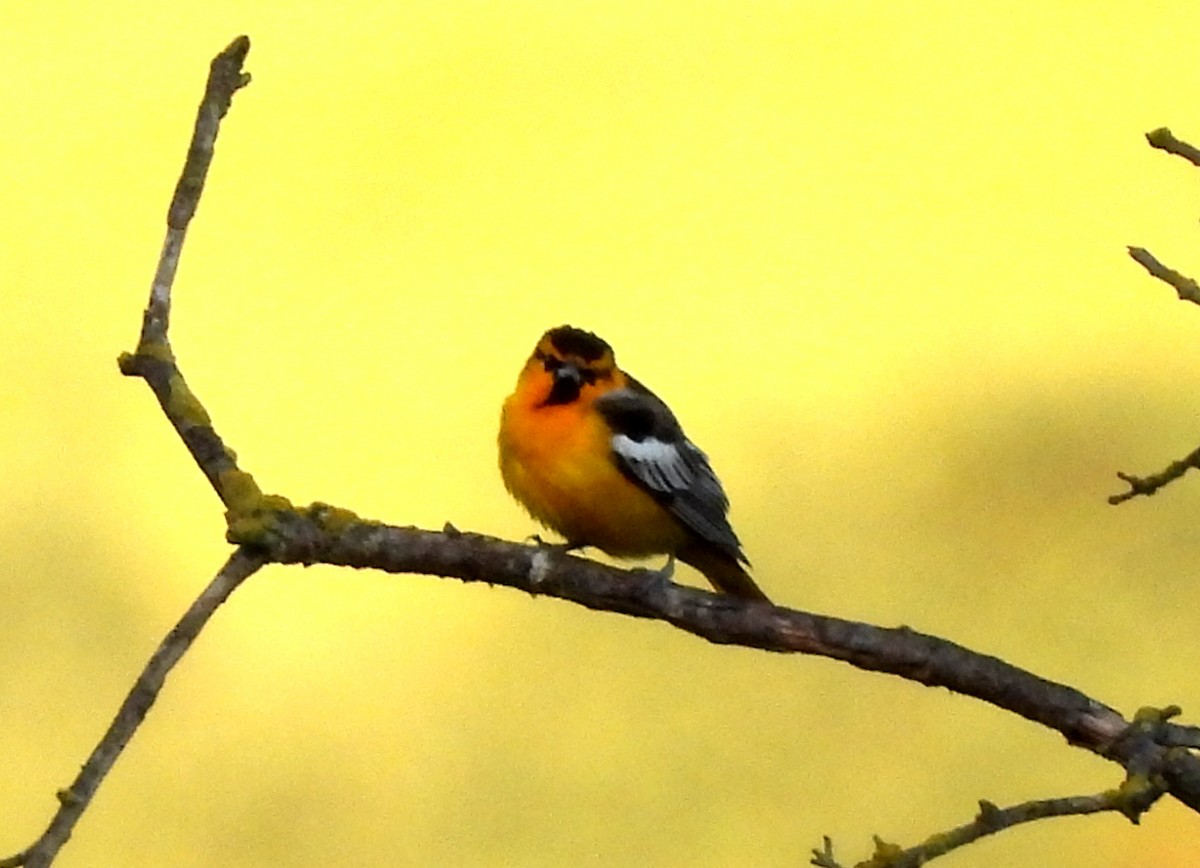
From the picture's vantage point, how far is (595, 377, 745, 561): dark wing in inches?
51.9

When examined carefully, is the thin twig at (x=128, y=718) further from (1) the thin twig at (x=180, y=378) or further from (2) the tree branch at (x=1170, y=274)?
(2) the tree branch at (x=1170, y=274)

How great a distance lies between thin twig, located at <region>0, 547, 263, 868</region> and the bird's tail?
0.52 meters

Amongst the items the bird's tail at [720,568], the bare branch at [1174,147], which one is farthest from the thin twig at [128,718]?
the bare branch at [1174,147]

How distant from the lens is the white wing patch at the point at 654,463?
1.31 meters

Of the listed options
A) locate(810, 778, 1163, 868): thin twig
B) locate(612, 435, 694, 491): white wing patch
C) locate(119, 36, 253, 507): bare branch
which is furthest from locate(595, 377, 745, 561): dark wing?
locate(810, 778, 1163, 868): thin twig

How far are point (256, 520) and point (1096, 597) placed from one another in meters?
1.32

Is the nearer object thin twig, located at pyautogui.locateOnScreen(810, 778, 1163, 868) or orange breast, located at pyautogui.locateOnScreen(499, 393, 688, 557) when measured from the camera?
thin twig, located at pyautogui.locateOnScreen(810, 778, 1163, 868)

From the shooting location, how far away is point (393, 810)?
1889mm

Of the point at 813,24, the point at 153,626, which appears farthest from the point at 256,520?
the point at 813,24

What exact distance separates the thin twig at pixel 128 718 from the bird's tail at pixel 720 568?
515mm

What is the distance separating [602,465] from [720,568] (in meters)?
0.18

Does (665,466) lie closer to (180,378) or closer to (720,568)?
(720,568)

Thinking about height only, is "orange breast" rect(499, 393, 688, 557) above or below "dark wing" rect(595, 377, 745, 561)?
below

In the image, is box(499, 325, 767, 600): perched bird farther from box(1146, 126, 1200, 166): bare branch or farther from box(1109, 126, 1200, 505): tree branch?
box(1146, 126, 1200, 166): bare branch
